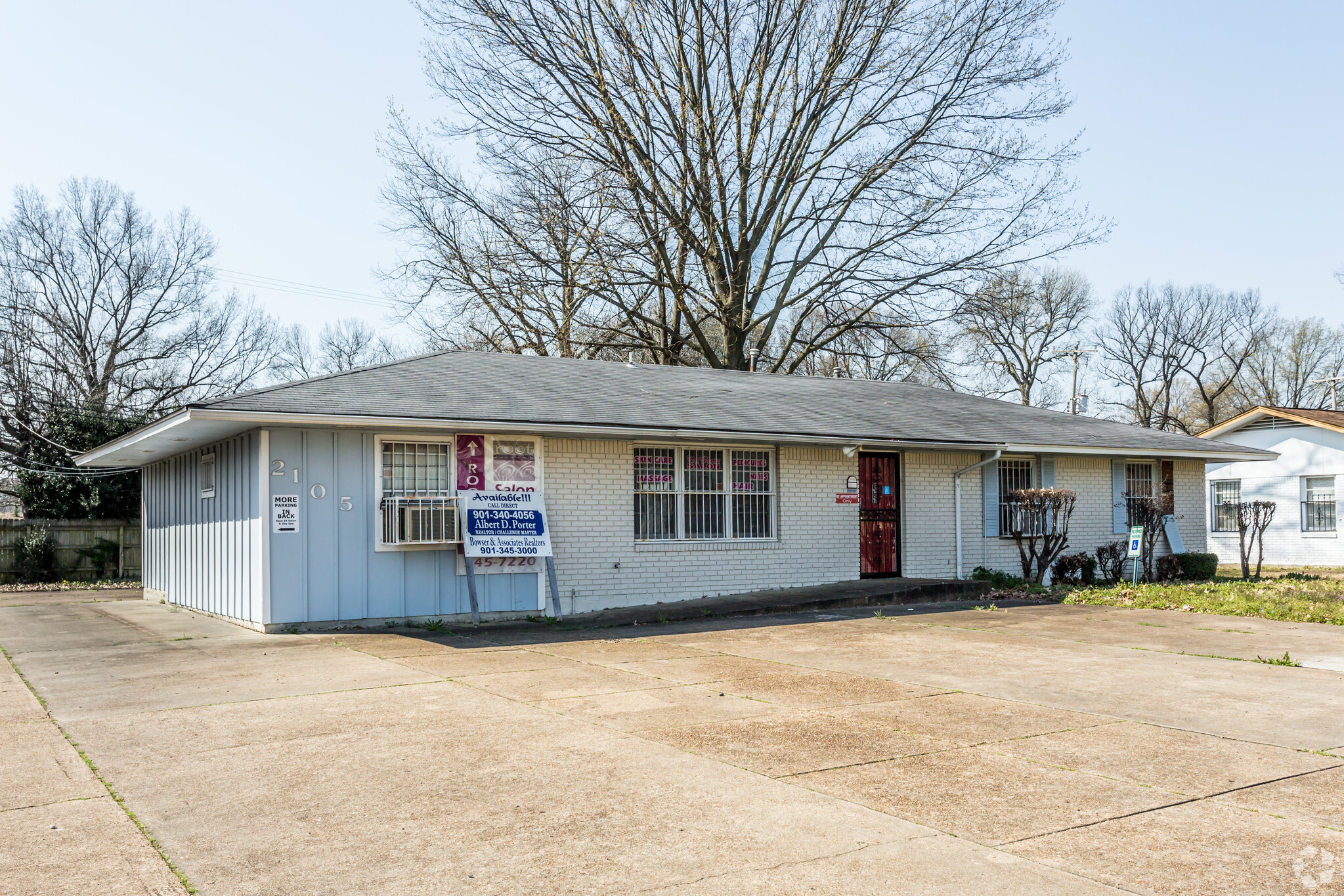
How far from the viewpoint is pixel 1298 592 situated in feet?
50.6

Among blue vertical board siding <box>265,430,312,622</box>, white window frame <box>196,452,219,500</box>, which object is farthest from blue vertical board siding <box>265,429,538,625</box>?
white window frame <box>196,452,219,500</box>

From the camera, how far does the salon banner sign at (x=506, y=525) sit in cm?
1309

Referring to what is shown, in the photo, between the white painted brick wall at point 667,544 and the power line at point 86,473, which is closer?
the white painted brick wall at point 667,544

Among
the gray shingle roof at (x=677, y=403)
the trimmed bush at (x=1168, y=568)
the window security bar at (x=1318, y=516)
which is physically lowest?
the trimmed bush at (x=1168, y=568)

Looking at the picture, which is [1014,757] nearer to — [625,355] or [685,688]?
[685,688]

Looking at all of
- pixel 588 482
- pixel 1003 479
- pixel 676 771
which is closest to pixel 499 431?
pixel 588 482

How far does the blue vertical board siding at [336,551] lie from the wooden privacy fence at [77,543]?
14.6m

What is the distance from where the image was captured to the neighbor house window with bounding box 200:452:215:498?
576 inches

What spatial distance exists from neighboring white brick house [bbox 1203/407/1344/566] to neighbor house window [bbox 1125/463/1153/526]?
8103 mm

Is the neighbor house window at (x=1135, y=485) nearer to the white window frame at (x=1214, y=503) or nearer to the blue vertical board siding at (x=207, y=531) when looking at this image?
the white window frame at (x=1214, y=503)

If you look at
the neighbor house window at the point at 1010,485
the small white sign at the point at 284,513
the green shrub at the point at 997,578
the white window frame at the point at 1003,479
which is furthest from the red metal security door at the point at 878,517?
the small white sign at the point at 284,513

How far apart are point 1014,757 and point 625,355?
24878mm

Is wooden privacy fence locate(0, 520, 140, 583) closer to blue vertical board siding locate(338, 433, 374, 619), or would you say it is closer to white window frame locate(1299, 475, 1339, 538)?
blue vertical board siding locate(338, 433, 374, 619)

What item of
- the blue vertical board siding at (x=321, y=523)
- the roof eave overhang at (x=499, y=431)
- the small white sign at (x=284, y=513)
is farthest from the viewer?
the blue vertical board siding at (x=321, y=523)
